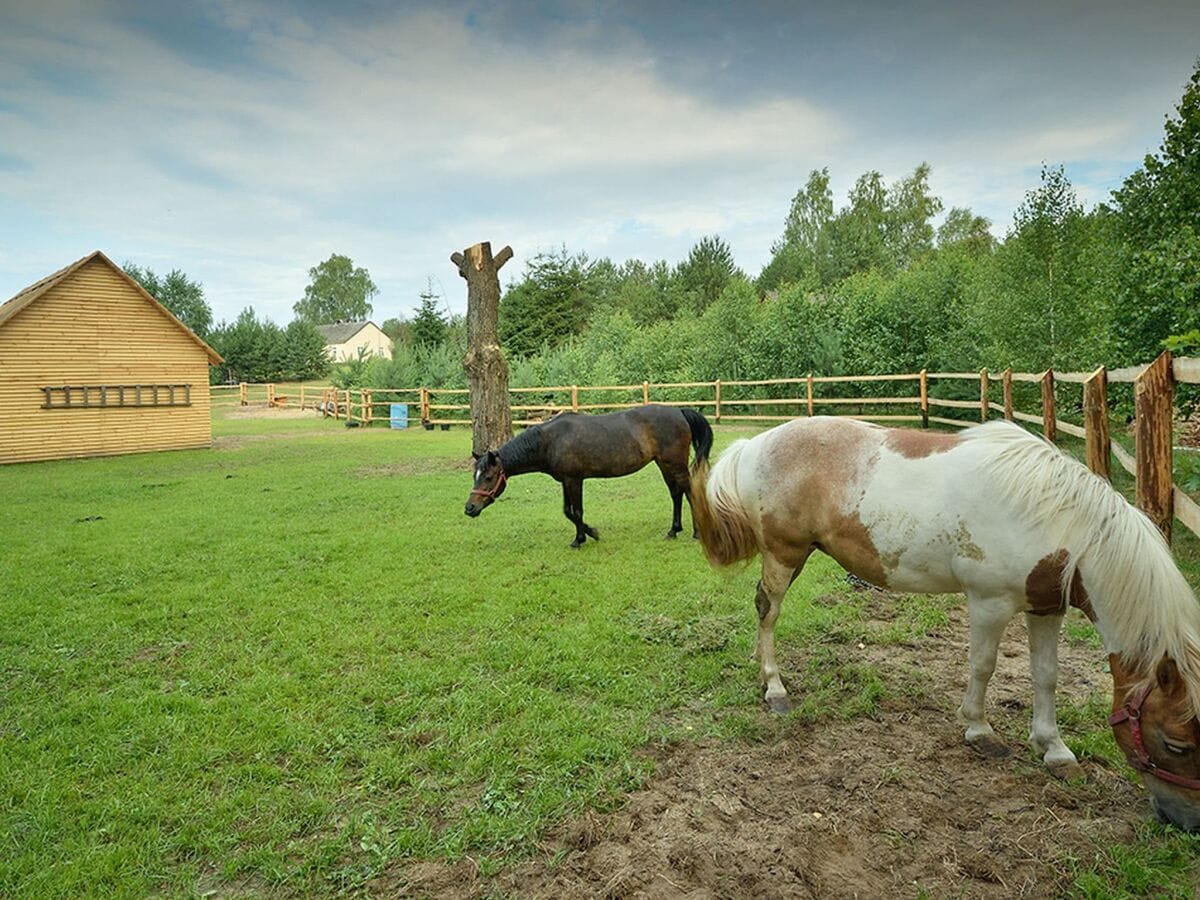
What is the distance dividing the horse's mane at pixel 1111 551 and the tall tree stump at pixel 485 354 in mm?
8530

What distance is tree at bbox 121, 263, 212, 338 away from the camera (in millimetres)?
47656

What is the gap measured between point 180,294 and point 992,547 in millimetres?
60903

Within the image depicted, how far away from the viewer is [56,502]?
8711mm

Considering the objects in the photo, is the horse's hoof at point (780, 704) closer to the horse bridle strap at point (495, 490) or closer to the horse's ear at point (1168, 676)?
the horse's ear at point (1168, 676)

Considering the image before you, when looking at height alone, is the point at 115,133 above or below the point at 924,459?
above

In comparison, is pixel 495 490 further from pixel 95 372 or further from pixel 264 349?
pixel 264 349

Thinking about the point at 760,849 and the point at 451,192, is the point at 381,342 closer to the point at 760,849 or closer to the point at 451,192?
the point at 451,192

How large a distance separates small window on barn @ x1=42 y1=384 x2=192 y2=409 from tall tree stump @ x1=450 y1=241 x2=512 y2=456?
10662mm

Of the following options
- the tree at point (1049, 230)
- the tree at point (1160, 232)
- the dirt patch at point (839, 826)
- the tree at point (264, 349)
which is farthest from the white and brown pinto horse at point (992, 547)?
the tree at point (264, 349)

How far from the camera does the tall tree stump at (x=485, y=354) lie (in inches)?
403

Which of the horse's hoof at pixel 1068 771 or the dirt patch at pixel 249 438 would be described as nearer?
the horse's hoof at pixel 1068 771

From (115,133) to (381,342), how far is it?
44.1 meters

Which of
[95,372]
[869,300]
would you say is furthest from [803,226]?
[95,372]

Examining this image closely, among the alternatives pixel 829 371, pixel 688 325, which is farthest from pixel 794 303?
pixel 688 325
